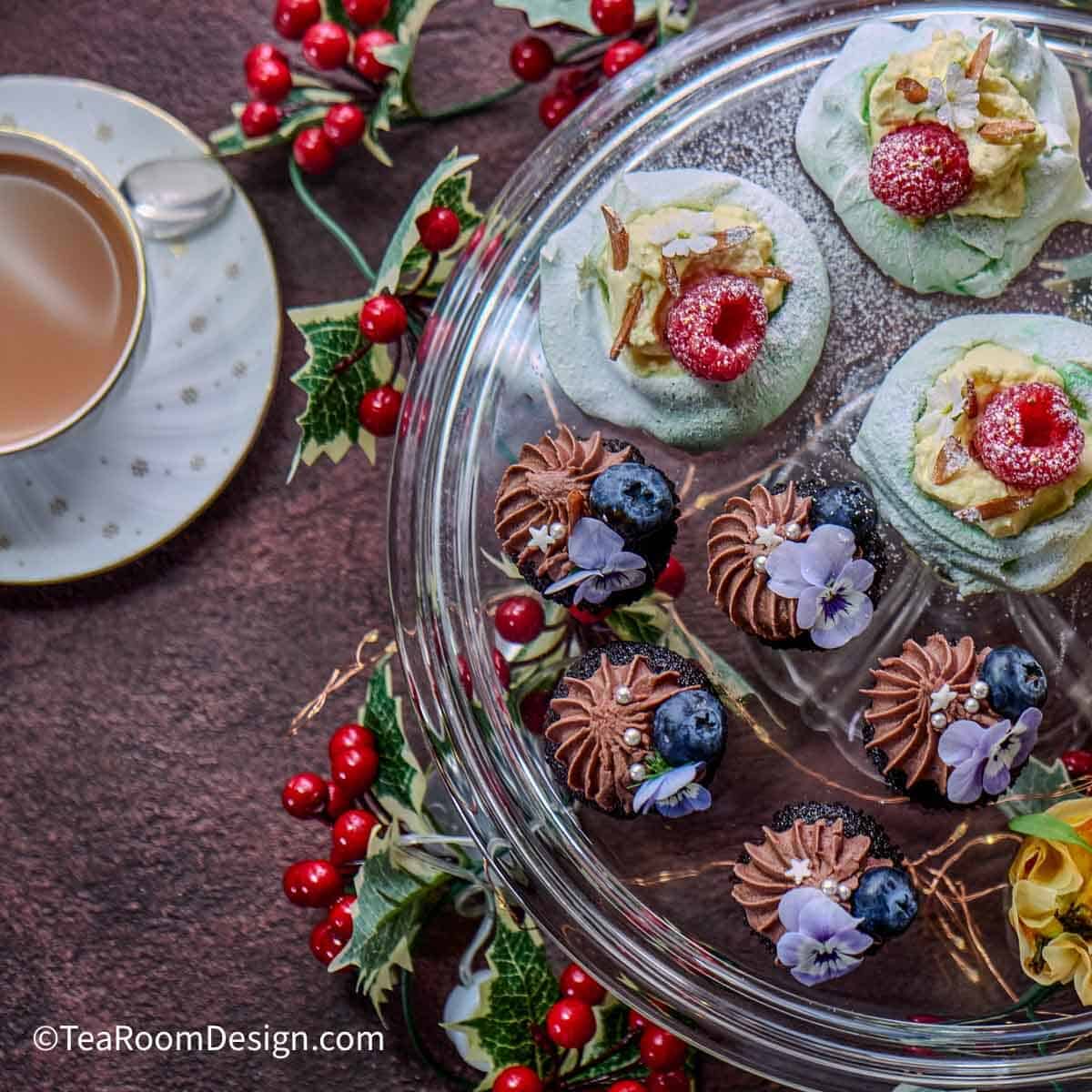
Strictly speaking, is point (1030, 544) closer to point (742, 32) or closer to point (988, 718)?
point (988, 718)

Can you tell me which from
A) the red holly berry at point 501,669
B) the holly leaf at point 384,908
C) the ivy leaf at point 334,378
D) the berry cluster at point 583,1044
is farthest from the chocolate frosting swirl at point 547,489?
the berry cluster at point 583,1044

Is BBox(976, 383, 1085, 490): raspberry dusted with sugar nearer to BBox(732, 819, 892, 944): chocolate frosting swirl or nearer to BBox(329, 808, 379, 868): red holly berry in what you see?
BBox(732, 819, 892, 944): chocolate frosting swirl

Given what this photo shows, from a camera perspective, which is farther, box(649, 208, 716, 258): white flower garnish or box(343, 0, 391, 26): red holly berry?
box(343, 0, 391, 26): red holly berry

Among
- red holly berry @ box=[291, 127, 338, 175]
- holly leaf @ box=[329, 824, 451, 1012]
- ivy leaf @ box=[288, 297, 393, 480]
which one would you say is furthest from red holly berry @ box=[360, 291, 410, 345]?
holly leaf @ box=[329, 824, 451, 1012]

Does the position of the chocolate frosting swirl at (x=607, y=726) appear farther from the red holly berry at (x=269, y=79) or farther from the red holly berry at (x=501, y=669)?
the red holly berry at (x=269, y=79)

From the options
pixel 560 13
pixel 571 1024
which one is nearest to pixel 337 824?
pixel 571 1024

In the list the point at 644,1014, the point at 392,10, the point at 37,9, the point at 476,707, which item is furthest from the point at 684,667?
the point at 37,9
